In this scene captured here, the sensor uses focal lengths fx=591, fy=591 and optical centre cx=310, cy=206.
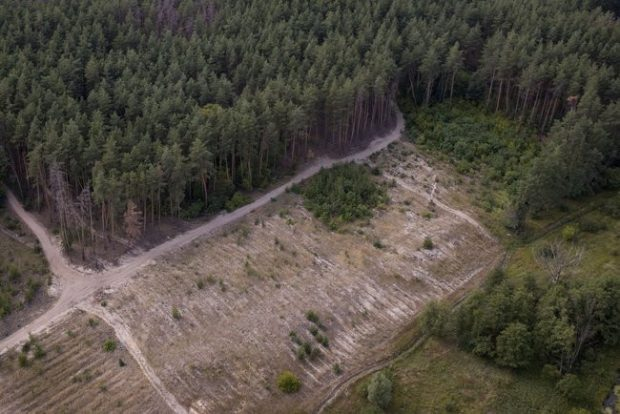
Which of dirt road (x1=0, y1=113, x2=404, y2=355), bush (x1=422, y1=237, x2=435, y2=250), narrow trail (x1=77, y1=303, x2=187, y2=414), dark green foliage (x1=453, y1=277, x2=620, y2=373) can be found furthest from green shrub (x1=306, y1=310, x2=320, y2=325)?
bush (x1=422, y1=237, x2=435, y2=250)

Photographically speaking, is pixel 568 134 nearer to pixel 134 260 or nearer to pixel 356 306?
pixel 356 306

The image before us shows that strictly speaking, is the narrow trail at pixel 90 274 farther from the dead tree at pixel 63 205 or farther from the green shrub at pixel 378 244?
the green shrub at pixel 378 244

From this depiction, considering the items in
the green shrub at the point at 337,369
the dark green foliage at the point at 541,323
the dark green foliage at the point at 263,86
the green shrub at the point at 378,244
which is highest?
the dark green foliage at the point at 263,86

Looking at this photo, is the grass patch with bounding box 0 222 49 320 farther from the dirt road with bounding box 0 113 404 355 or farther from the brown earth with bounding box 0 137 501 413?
the brown earth with bounding box 0 137 501 413

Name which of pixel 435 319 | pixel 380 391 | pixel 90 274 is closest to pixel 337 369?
pixel 380 391

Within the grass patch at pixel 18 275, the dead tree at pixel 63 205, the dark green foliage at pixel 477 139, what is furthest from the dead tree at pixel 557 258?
the grass patch at pixel 18 275

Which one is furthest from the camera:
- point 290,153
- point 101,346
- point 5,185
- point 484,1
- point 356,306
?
point 484,1

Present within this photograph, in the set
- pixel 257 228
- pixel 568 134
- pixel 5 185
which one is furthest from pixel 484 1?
pixel 5 185
